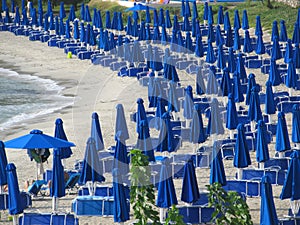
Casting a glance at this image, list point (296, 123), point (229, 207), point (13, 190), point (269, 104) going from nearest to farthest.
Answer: point (229, 207) → point (13, 190) → point (296, 123) → point (269, 104)

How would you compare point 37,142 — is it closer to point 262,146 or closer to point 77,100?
point 262,146

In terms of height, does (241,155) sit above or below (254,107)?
below

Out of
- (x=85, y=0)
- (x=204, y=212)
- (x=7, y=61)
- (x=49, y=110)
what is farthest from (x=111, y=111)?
(x=85, y=0)

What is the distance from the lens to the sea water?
27.8 meters

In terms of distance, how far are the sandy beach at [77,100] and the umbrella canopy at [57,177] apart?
850 mm

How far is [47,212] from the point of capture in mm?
16625

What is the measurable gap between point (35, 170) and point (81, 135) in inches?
134

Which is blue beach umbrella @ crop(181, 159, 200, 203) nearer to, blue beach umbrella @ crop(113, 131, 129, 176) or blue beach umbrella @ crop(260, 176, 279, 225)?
blue beach umbrella @ crop(113, 131, 129, 176)

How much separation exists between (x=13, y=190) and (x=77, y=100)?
1428cm

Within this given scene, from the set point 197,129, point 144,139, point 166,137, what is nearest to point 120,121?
point 166,137

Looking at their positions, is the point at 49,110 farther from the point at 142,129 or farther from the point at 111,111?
the point at 142,129

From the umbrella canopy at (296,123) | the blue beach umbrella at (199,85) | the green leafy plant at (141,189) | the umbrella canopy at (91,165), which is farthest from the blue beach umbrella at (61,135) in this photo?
the blue beach umbrella at (199,85)

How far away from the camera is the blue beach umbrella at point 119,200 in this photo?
48.0ft

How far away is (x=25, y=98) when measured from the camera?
102 ft
